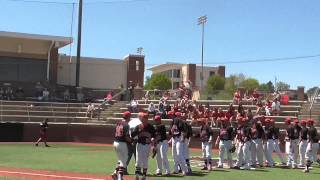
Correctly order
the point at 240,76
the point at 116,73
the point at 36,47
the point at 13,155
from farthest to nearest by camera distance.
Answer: the point at 240,76
the point at 116,73
the point at 36,47
the point at 13,155

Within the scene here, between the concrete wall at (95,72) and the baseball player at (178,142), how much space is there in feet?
103

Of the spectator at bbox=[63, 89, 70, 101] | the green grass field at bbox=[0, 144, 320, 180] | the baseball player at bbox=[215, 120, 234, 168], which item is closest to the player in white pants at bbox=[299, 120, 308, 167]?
the green grass field at bbox=[0, 144, 320, 180]

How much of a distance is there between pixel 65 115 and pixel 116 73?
14918 mm

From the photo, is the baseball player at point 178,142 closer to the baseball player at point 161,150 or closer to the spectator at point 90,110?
the baseball player at point 161,150

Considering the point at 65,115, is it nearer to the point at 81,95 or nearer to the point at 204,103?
the point at 81,95

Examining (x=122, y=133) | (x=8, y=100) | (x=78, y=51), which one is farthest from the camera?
(x=78, y=51)

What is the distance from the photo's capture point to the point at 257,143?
1959 cm

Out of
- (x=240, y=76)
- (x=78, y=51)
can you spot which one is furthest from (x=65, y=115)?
(x=240, y=76)

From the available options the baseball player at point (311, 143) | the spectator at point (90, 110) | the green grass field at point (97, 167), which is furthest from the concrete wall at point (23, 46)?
the baseball player at point (311, 143)

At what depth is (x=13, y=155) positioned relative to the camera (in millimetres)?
23297

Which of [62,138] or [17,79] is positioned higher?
[17,79]

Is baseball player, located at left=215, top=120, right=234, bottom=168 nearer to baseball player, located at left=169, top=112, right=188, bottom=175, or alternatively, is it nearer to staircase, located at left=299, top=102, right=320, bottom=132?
baseball player, located at left=169, top=112, right=188, bottom=175

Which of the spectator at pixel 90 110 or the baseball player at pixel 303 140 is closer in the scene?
the baseball player at pixel 303 140

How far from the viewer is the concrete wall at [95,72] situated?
4728 cm
